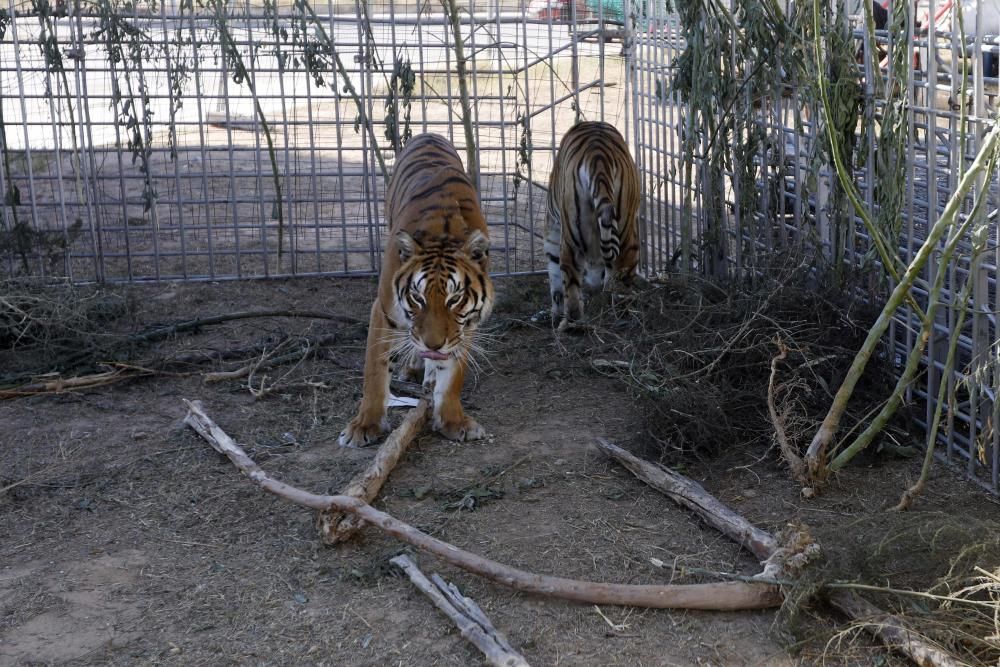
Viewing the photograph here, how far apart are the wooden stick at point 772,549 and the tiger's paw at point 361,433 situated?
38.2 inches

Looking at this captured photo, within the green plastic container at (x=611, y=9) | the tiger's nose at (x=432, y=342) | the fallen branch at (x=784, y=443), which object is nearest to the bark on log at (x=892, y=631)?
the fallen branch at (x=784, y=443)

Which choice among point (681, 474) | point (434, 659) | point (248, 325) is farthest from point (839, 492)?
point (248, 325)

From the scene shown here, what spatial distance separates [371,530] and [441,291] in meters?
1.05

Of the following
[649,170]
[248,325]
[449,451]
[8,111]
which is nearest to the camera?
[449,451]

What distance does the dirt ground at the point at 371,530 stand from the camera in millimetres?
3092

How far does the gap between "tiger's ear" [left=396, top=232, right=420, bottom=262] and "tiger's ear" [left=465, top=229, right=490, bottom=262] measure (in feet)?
0.69

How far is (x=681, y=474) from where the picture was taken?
409 centimetres

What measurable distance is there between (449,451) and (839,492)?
4.99 feet

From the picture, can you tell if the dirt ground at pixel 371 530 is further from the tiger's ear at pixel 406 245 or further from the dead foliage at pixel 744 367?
the tiger's ear at pixel 406 245

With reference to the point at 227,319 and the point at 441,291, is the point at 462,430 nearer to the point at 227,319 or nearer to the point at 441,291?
the point at 441,291

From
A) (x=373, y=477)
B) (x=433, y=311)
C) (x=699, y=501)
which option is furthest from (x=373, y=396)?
(x=699, y=501)

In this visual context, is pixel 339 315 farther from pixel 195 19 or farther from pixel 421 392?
pixel 195 19

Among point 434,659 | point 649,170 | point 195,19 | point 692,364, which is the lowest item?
point 434,659

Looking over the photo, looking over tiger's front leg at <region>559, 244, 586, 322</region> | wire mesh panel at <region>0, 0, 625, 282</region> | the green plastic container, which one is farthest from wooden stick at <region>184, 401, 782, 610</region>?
the green plastic container
